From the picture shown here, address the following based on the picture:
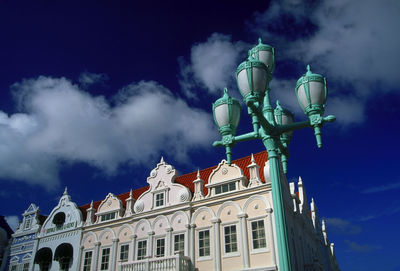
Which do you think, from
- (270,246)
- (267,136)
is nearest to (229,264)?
(270,246)

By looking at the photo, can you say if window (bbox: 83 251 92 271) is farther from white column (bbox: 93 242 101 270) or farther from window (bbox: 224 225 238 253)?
window (bbox: 224 225 238 253)

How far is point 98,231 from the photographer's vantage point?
88.9 feet

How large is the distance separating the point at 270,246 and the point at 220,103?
13.7 metres

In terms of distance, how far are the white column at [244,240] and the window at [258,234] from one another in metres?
0.43

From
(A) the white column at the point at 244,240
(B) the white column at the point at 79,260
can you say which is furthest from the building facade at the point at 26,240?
(A) the white column at the point at 244,240

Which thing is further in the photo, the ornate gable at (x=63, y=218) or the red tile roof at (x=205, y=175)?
the ornate gable at (x=63, y=218)

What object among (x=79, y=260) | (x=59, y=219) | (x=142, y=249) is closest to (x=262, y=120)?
(x=142, y=249)

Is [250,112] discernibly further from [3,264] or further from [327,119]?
[3,264]

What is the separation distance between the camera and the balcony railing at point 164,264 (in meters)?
20.1

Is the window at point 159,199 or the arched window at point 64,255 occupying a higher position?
the window at point 159,199

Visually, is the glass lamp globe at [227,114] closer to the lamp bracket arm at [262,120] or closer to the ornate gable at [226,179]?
the lamp bracket arm at [262,120]

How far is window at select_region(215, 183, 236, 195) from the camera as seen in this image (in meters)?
22.1

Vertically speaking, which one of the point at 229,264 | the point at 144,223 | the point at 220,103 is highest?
the point at 144,223

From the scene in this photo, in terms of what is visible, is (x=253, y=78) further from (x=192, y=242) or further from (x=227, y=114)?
(x=192, y=242)
